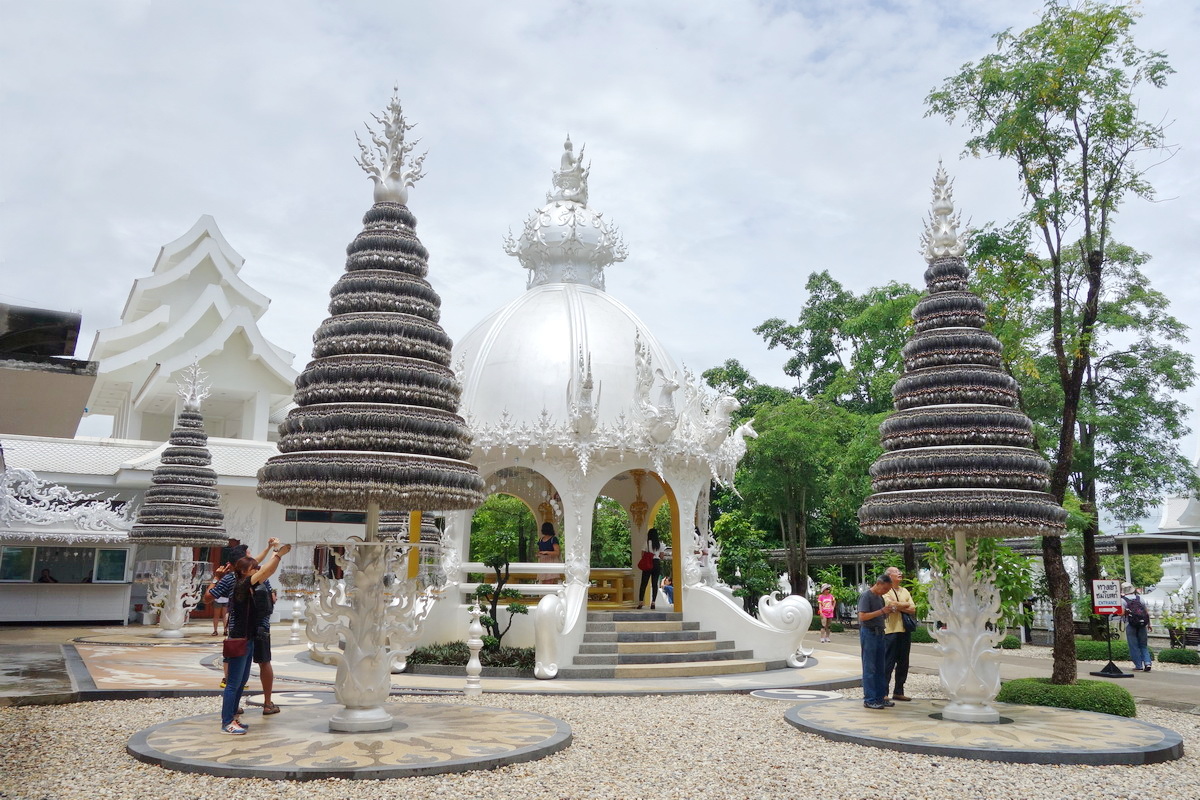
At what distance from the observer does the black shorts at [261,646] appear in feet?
26.1

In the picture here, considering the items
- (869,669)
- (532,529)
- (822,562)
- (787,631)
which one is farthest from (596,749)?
(532,529)

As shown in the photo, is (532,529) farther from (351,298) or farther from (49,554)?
(351,298)

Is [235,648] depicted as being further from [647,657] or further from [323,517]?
[323,517]

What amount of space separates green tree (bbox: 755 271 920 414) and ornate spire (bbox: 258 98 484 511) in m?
17.5

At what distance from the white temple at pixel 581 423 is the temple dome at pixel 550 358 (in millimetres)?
24

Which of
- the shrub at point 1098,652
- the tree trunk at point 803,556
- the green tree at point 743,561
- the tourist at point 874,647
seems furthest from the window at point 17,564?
the shrub at point 1098,652

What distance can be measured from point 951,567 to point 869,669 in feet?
4.80

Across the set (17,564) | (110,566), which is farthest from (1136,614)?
(17,564)

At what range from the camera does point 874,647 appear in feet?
31.6

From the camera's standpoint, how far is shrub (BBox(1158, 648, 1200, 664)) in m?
17.7

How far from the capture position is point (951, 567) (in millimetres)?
9078

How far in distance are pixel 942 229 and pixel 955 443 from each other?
2584 millimetres

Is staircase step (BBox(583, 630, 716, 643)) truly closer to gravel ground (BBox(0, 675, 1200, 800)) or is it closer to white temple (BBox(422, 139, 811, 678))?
white temple (BBox(422, 139, 811, 678))

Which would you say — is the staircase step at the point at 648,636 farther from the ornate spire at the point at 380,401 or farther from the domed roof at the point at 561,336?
the ornate spire at the point at 380,401
